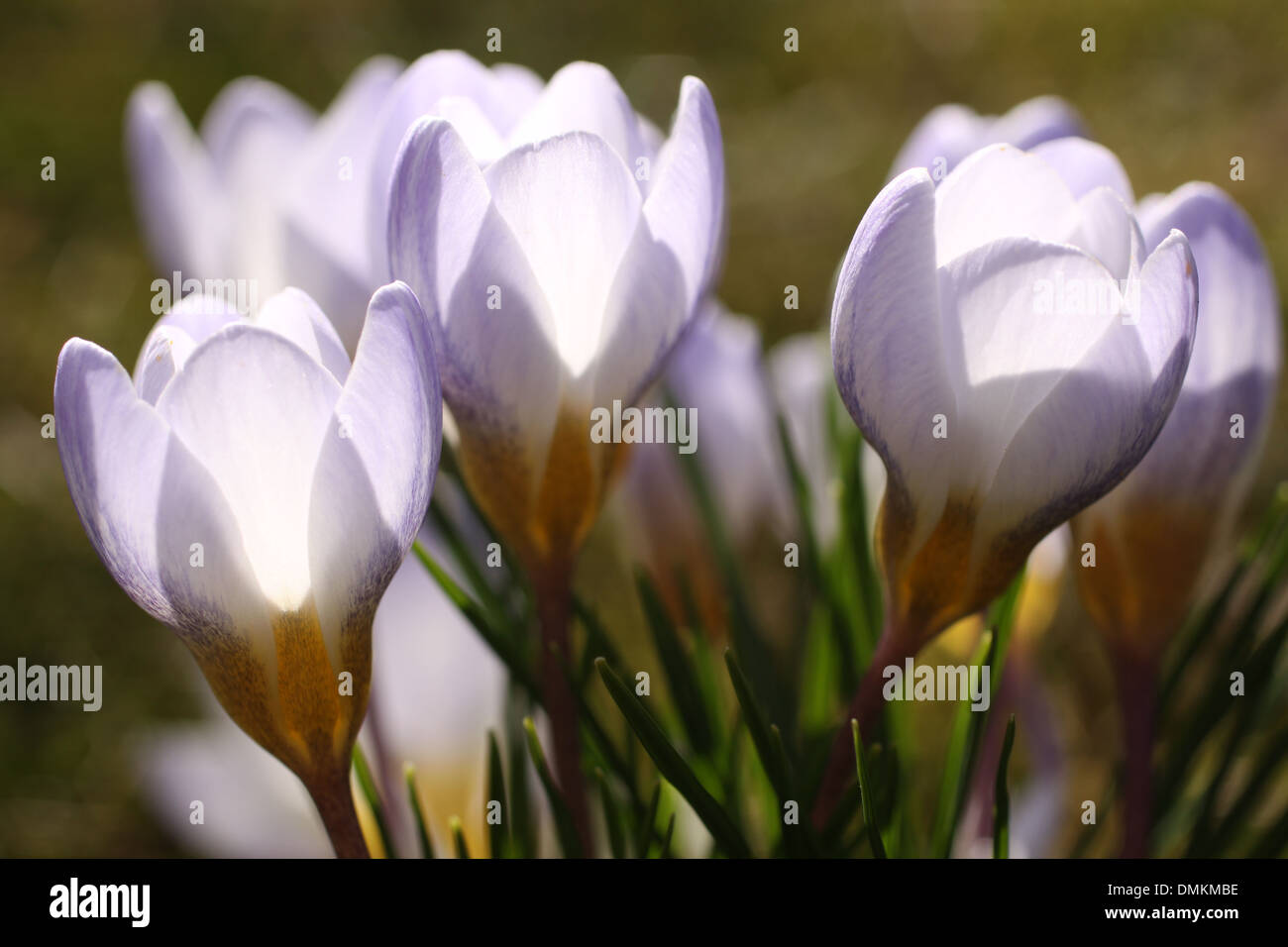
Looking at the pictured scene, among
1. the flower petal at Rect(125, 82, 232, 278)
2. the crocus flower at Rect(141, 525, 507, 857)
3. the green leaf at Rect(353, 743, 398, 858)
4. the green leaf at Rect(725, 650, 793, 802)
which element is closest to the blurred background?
the crocus flower at Rect(141, 525, 507, 857)

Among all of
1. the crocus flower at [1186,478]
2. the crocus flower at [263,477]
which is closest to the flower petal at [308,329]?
the crocus flower at [263,477]

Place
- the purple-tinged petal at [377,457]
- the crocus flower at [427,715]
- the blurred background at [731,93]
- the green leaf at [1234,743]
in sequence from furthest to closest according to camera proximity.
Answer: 1. the blurred background at [731,93]
2. the crocus flower at [427,715]
3. the green leaf at [1234,743]
4. the purple-tinged petal at [377,457]

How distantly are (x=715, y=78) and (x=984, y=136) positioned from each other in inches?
60.2

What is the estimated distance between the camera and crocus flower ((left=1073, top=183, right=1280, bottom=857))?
0.33 meters

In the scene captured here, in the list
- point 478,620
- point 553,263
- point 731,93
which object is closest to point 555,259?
point 553,263

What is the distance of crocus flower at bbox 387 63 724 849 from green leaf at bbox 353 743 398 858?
2.7 inches

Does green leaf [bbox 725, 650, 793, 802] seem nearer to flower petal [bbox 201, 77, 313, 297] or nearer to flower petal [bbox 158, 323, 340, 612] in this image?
flower petal [bbox 158, 323, 340, 612]

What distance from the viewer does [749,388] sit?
495 mm

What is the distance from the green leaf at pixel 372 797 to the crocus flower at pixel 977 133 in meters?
0.25

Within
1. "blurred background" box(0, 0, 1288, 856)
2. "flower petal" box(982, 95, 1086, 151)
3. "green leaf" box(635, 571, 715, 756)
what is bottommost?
"green leaf" box(635, 571, 715, 756)

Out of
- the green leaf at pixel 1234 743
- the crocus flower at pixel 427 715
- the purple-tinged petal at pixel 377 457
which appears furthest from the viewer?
the crocus flower at pixel 427 715

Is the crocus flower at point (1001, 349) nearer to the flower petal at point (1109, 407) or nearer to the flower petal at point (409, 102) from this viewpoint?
the flower petal at point (1109, 407)

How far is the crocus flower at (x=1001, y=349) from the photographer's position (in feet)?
0.87

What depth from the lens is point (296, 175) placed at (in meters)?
0.42
